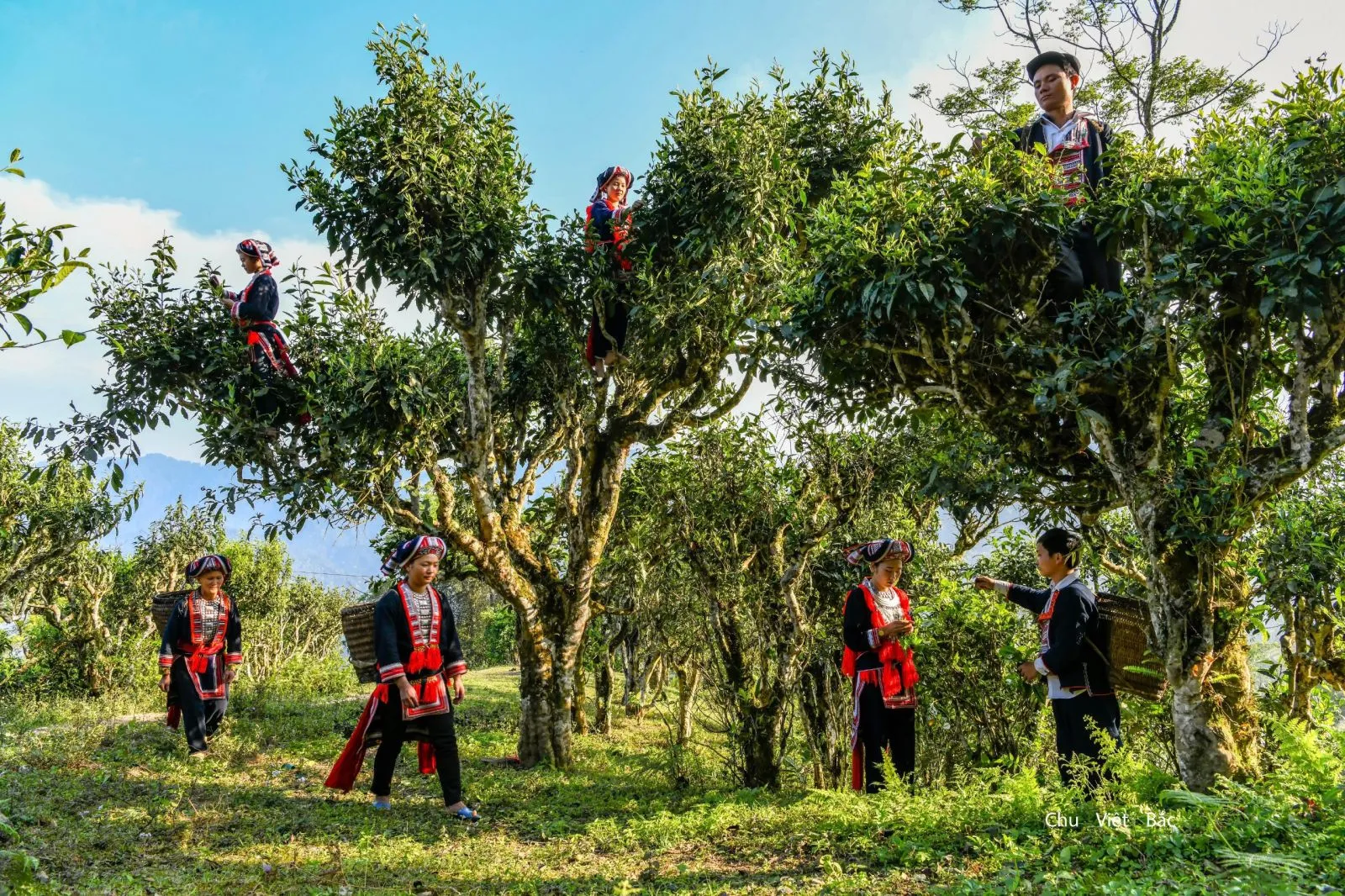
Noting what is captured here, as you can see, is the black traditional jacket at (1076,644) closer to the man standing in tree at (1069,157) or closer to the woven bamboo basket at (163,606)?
the man standing in tree at (1069,157)

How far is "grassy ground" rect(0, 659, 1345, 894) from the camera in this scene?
3.79 m

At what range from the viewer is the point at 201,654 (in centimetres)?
924

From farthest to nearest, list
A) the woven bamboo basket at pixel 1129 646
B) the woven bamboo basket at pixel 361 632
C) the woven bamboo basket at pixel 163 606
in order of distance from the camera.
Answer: the woven bamboo basket at pixel 163 606, the woven bamboo basket at pixel 361 632, the woven bamboo basket at pixel 1129 646

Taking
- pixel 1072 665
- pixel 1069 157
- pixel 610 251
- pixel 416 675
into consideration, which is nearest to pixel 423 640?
pixel 416 675

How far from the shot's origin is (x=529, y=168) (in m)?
8.95

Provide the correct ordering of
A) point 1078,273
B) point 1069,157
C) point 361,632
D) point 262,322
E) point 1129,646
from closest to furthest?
point 1078,273, point 1129,646, point 1069,157, point 361,632, point 262,322

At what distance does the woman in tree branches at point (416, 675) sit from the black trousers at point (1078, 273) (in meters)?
5.02

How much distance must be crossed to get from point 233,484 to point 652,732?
9161 mm

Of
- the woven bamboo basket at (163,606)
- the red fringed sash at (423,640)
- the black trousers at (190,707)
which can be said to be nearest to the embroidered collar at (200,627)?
the black trousers at (190,707)

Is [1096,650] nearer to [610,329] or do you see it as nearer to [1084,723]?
[1084,723]

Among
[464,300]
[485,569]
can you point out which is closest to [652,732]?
[485,569]

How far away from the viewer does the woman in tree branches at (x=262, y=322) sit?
8.54 meters

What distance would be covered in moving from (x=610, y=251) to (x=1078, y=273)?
16.3 ft

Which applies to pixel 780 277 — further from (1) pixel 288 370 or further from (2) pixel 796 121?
(1) pixel 288 370
